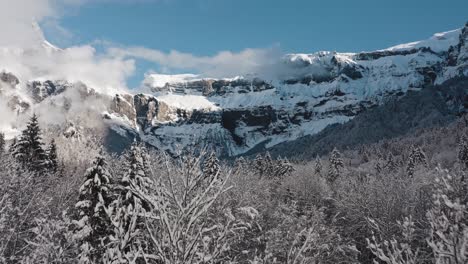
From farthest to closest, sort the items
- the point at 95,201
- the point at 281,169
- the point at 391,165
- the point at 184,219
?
1. the point at 391,165
2. the point at 281,169
3. the point at 95,201
4. the point at 184,219

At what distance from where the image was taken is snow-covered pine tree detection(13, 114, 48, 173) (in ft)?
148

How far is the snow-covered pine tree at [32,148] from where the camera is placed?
4509 cm

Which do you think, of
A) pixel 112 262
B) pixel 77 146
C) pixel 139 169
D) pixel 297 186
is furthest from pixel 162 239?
pixel 77 146

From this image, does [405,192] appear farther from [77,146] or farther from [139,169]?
[77,146]

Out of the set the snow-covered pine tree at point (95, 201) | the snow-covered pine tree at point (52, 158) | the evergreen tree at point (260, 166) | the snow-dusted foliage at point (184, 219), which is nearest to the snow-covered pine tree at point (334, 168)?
the evergreen tree at point (260, 166)

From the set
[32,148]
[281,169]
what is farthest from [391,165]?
[32,148]

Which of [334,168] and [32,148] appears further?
[334,168]

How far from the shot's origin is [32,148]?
4644 cm

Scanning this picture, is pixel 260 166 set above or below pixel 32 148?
below

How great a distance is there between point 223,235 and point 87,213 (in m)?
18.7

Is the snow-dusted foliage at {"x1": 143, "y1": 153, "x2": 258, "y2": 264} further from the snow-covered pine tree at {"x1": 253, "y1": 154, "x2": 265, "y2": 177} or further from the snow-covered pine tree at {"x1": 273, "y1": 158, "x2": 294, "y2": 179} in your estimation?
the snow-covered pine tree at {"x1": 253, "y1": 154, "x2": 265, "y2": 177}

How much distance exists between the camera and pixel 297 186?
225 feet

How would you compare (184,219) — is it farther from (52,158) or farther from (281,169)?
(281,169)

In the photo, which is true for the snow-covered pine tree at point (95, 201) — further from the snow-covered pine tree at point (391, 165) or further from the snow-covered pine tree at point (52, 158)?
the snow-covered pine tree at point (391, 165)
